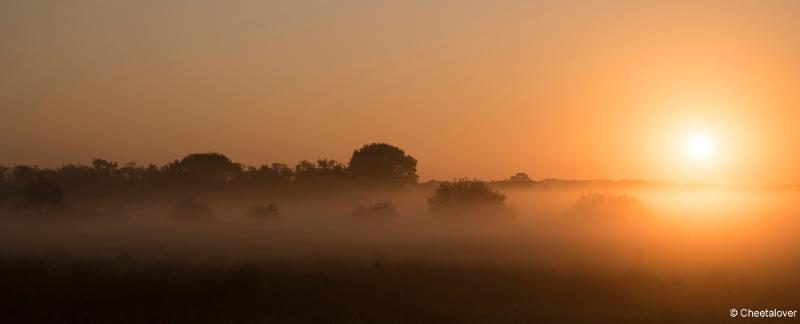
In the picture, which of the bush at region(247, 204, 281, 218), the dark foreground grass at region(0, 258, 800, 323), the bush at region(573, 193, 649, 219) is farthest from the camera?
the bush at region(247, 204, 281, 218)

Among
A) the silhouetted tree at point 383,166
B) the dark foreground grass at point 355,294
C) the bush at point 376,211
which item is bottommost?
the dark foreground grass at point 355,294

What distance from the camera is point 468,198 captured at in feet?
265

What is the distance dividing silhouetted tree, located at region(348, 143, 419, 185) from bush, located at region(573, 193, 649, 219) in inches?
1518

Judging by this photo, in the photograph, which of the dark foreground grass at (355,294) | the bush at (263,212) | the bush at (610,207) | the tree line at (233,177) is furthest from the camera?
the tree line at (233,177)

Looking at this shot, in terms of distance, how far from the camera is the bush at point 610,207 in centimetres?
7928

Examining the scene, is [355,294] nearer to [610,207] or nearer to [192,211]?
[610,207]

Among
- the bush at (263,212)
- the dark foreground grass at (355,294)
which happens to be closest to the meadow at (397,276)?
the dark foreground grass at (355,294)

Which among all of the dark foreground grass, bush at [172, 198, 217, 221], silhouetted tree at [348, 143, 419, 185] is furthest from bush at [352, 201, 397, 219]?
the dark foreground grass

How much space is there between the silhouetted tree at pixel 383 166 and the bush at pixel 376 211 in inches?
1134

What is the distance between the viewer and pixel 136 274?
33.2 m

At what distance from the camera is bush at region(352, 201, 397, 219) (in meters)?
83.4

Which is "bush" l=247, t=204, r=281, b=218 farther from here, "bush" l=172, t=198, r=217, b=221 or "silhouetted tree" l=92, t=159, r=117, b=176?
"silhouetted tree" l=92, t=159, r=117, b=176

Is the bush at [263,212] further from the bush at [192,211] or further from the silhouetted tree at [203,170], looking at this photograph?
the silhouetted tree at [203,170]

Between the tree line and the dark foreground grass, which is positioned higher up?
the tree line
